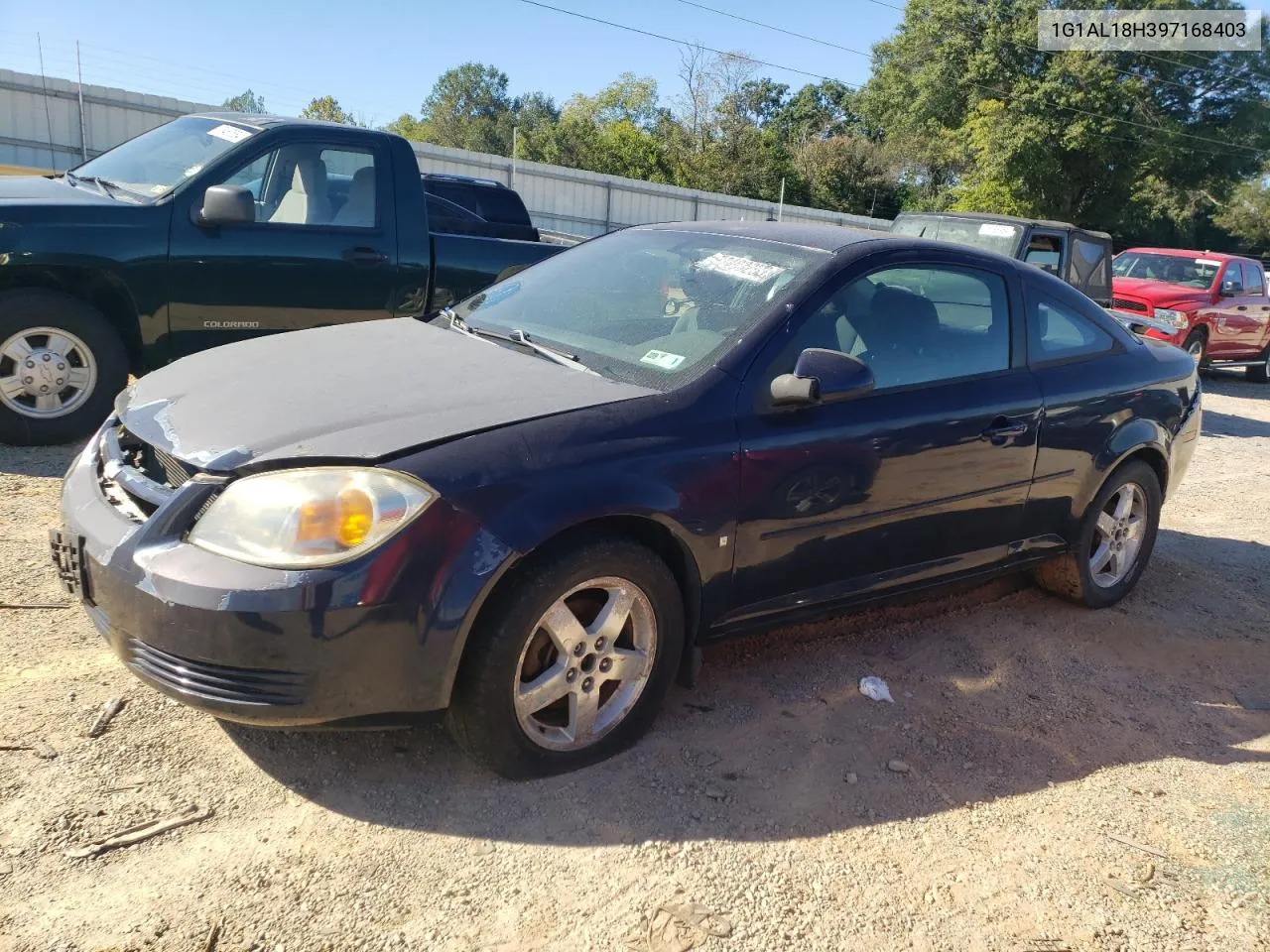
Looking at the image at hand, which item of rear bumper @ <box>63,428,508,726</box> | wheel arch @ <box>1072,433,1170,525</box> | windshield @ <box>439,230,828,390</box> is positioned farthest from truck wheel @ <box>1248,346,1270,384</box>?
rear bumper @ <box>63,428,508,726</box>

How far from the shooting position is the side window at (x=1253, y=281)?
15.0m

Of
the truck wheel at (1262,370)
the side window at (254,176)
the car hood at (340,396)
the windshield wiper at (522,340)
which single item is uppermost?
the side window at (254,176)

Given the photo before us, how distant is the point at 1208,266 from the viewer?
14641mm

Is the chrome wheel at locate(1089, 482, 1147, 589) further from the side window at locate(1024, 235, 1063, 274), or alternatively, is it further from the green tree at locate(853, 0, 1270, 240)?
the green tree at locate(853, 0, 1270, 240)

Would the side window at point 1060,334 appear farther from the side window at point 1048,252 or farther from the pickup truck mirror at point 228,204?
the side window at point 1048,252

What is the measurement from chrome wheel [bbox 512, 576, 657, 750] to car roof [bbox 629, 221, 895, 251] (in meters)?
1.57

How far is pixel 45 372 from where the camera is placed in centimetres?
545

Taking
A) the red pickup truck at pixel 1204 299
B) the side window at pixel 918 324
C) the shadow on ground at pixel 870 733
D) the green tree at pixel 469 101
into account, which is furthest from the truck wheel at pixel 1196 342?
the green tree at pixel 469 101

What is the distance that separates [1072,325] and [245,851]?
12.5ft

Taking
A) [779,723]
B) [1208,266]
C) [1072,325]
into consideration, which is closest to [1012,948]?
[779,723]

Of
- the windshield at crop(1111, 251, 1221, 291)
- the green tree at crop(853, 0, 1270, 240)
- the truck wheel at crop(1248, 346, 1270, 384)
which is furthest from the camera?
the green tree at crop(853, 0, 1270, 240)

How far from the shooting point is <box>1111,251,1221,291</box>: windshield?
1461 centimetres

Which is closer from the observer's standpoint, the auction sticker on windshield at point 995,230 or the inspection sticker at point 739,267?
the inspection sticker at point 739,267

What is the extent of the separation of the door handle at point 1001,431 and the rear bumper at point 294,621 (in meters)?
2.13
